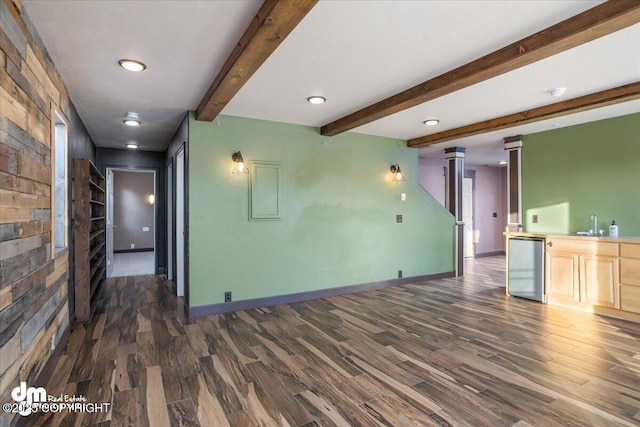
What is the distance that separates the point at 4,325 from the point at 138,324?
82.4 inches

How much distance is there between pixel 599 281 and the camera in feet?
13.0

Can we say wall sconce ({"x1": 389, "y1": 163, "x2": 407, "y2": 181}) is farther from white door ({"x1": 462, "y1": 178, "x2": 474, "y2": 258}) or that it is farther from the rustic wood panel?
the rustic wood panel

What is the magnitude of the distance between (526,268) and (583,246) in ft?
2.45

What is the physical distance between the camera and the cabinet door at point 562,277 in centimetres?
416

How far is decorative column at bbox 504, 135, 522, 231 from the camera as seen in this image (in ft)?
17.3

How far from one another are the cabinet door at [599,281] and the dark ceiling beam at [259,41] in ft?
13.9

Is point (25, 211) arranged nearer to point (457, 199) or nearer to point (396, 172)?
point (396, 172)

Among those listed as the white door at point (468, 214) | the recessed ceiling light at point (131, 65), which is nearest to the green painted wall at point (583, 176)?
the white door at point (468, 214)

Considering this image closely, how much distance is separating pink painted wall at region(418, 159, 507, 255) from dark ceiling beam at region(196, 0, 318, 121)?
619 centimetres

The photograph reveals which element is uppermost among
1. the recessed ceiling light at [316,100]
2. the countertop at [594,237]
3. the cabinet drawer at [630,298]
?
the recessed ceiling light at [316,100]

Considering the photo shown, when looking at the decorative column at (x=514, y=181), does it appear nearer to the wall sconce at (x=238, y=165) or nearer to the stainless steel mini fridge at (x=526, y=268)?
the stainless steel mini fridge at (x=526, y=268)

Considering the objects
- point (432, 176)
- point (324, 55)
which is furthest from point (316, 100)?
point (432, 176)

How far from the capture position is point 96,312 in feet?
13.3

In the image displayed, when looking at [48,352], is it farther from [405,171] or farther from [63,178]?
[405,171]
